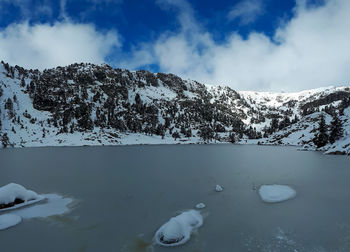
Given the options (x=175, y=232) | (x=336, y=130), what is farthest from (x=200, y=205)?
(x=336, y=130)

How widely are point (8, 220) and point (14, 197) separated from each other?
4.82 metres

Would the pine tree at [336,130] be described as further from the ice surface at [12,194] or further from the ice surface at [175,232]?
the ice surface at [12,194]

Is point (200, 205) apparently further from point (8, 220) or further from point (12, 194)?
point (12, 194)

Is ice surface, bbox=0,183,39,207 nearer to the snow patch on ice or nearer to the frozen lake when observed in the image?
the snow patch on ice

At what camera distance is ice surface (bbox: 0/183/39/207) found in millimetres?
19684

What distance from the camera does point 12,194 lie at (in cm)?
2030

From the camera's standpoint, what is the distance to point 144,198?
22734 mm

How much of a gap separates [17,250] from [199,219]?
12996mm

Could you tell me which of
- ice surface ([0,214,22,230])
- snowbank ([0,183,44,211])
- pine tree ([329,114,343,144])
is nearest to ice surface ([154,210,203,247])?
ice surface ([0,214,22,230])

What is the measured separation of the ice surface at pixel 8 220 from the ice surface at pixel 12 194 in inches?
134

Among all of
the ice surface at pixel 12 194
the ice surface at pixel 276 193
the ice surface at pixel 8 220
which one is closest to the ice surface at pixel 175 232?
the ice surface at pixel 276 193

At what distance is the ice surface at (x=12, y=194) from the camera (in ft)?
64.6

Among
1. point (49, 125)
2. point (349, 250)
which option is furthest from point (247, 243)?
point (49, 125)

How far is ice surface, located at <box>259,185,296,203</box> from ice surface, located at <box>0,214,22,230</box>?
24.2 m
